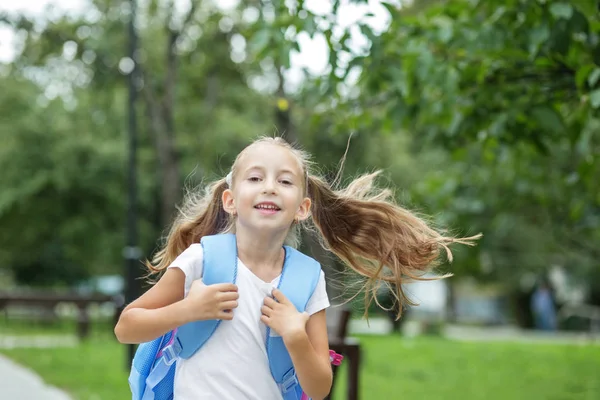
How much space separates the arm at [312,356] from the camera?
8.63ft

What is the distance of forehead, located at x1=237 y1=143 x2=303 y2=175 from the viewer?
283 cm

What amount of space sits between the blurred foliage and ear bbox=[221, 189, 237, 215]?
2.94ft

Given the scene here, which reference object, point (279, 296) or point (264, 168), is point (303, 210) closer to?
point (264, 168)

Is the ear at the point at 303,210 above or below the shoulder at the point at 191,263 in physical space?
above

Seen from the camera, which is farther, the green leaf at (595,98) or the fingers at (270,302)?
the green leaf at (595,98)

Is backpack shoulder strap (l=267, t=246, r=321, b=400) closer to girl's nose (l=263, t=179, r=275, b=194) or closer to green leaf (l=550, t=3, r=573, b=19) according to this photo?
girl's nose (l=263, t=179, r=275, b=194)

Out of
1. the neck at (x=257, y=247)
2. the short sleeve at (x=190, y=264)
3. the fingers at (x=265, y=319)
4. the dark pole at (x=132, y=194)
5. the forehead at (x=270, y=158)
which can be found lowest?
the fingers at (x=265, y=319)

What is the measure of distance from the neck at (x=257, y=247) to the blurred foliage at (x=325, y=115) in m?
0.96

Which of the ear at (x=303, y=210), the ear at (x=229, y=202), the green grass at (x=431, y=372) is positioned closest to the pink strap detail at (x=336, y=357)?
the ear at (x=303, y=210)

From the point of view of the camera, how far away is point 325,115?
6875 millimetres

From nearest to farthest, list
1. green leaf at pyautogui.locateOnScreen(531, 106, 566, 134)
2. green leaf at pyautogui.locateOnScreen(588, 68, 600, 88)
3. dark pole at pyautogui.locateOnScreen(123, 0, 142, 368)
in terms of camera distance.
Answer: green leaf at pyautogui.locateOnScreen(588, 68, 600, 88)
green leaf at pyautogui.locateOnScreen(531, 106, 566, 134)
dark pole at pyautogui.locateOnScreen(123, 0, 142, 368)

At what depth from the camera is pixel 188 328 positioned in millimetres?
2715

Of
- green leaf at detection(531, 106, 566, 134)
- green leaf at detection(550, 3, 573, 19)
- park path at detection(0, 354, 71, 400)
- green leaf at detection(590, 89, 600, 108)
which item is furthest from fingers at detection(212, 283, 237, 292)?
park path at detection(0, 354, 71, 400)

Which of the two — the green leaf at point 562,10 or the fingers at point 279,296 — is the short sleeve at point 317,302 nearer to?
the fingers at point 279,296
